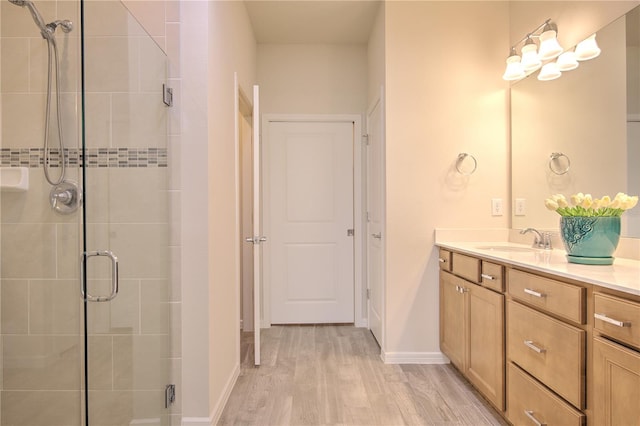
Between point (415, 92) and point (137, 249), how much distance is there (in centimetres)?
217

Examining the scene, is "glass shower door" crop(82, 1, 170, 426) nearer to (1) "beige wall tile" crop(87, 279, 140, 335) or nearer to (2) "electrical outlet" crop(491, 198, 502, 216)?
(1) "beige wall tile" crop(87, 279, 140, 335)

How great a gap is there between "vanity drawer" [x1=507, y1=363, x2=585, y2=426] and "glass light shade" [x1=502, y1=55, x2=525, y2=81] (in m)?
1.88

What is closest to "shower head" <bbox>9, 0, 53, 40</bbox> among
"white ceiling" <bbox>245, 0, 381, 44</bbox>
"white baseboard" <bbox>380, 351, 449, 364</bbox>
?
"white ceiling" <bbox>245, 0, 381, 44</bbox>

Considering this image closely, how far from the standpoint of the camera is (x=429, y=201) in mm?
2697

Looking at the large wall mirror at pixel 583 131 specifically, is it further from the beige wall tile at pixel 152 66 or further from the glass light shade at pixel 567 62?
the beige wall tile at pixel 152 66

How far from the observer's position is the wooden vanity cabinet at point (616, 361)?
1095 mm

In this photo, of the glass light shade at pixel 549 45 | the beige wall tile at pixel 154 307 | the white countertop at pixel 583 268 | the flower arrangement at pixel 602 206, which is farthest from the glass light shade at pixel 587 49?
the beige wall tile at pixel 154 307

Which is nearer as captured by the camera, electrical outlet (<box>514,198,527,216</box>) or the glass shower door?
the glass shower door

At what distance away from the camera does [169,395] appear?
1.78m

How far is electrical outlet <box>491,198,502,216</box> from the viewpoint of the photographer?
271cm

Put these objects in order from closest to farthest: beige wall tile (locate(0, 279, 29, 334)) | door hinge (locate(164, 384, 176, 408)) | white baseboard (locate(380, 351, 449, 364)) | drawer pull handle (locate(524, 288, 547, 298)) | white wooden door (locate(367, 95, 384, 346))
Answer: beige wall tile (locate(0, 279, 29, 334))
drawer pull handle (locate(524, 288, 547, 298))
door hinge (locate(164, 384, 176, 408))
white baseboard (locate(380, 351, 449, 364))
white wooden door (locate(367, 95, 384, 346))

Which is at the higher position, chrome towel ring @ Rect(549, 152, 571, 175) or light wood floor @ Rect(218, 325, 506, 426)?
chrome towel ring @ Rect(549, 152, 571, 175)

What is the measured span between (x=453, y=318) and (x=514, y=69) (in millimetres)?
1756

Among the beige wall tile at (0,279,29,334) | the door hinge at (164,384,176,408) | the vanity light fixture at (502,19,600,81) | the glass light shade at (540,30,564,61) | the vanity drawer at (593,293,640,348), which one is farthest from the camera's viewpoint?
the glass light shade at (540,30,564,61)
